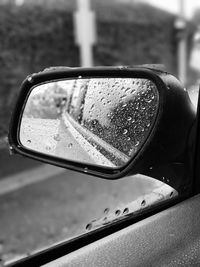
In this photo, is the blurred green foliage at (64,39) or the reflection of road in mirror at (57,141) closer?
the reflection of road in mirror at (57,141)

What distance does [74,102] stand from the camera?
5.85ft

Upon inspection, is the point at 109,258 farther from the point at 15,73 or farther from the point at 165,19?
the point at 165,19

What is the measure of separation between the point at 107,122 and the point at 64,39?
686cm

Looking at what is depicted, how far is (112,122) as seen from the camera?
1.33 meters

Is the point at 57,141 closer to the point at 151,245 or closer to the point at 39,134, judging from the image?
the point at 39,134

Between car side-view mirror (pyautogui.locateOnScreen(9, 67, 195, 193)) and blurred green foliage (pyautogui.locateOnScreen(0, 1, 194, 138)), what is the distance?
3128 millimetres

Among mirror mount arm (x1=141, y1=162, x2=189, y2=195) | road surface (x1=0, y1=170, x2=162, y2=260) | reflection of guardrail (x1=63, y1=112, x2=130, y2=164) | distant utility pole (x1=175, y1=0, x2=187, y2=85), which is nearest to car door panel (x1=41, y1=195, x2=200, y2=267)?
mirror mount arm (x1=141, y1=162, x2=189, y2=195)

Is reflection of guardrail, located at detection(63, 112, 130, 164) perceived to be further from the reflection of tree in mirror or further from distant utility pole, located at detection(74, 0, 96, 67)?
distant utility pole, located at detection(74, 0, 96, 67)

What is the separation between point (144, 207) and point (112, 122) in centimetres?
36

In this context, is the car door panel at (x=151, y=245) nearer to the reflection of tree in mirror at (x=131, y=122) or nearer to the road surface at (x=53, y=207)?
the reflection of tree in mirror at (x=131, y=122)

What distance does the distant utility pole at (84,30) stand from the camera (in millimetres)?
7527

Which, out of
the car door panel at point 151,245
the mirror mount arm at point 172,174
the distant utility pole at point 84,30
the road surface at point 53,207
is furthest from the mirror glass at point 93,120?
the distant utility pole at point 84,30

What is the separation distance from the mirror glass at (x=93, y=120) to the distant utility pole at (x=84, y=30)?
19.3 ft

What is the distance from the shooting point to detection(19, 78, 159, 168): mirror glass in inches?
49.3
